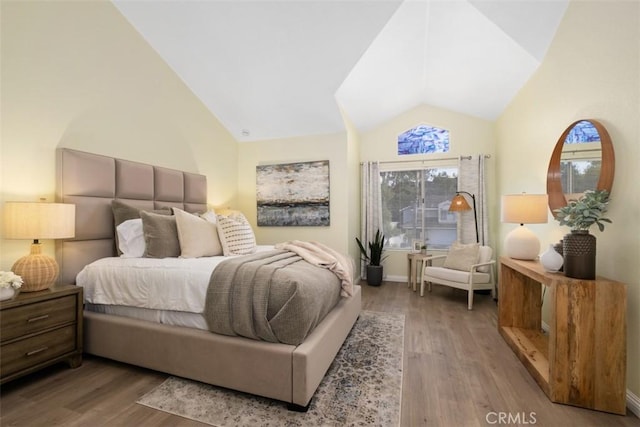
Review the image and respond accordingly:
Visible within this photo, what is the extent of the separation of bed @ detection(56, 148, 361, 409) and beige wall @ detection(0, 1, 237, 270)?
6.4 inches

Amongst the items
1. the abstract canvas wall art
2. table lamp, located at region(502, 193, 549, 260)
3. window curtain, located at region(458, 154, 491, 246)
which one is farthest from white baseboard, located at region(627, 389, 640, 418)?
the abstract canvas wall art

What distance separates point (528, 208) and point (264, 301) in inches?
90.5

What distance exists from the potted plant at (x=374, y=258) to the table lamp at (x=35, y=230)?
3.70 meters

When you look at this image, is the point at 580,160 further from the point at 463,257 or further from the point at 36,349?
the point at 36,349

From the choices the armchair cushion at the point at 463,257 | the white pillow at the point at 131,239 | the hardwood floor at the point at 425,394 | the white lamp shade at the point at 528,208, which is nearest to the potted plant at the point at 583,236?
the white lamp shade at the point at 528,208

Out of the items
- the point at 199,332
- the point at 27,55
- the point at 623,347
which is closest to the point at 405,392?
the point at 623,347

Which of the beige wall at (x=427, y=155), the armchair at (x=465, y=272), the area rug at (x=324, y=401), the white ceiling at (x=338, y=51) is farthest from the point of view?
the beige wall at (x=427, y=155)

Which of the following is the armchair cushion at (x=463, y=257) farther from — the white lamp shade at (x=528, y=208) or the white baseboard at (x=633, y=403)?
the white baseboard at (x=633, y=403)

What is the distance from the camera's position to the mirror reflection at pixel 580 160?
76.2 inches

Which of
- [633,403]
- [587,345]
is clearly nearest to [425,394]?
[587,345]

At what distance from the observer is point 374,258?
4.52 m

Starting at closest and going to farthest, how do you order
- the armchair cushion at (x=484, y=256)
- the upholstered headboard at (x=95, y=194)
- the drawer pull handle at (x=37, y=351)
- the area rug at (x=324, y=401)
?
the area rug at (x=324, y=401) < the drawer pull handle at (x=37, y=351) < the upholstered headboard at (x=95, y=194) < the armchair cushion at (x=484, y=256)

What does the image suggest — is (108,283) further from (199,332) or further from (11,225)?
(199,332)

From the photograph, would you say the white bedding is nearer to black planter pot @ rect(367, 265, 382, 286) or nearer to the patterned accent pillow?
the patterned accent pillow
